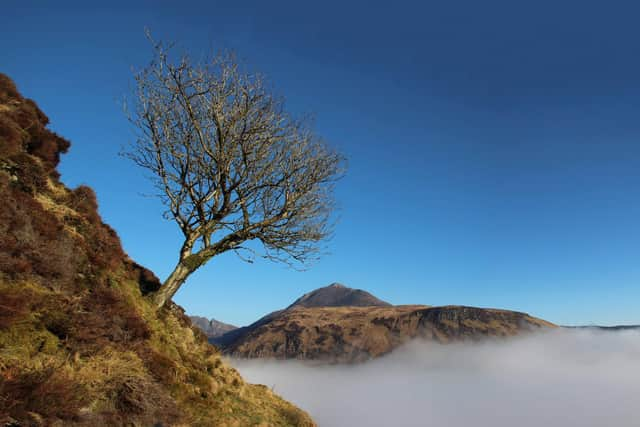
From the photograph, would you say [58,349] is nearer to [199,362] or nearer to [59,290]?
[59,290]

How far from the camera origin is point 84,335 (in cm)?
827

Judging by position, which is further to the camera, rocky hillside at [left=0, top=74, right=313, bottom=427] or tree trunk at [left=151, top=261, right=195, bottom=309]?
tree trunk at [left=151, top=261, right=195, bottom=309]

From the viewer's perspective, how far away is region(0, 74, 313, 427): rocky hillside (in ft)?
20.3

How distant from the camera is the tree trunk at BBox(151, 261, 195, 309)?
14.2 metres

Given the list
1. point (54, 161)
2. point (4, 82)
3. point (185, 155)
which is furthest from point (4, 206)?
point (4, 82)

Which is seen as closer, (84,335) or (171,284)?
(84,335)

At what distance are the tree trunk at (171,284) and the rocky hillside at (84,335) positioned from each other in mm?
513

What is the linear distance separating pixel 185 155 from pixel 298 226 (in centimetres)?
623

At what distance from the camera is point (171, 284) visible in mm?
14398

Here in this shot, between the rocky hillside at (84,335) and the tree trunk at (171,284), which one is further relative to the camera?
the tree trunk at (171,284)

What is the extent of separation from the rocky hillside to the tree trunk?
1.68ft

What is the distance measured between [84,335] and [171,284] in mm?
6157

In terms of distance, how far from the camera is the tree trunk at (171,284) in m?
14.2

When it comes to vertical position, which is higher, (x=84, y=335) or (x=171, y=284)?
(x=171, y=284)
